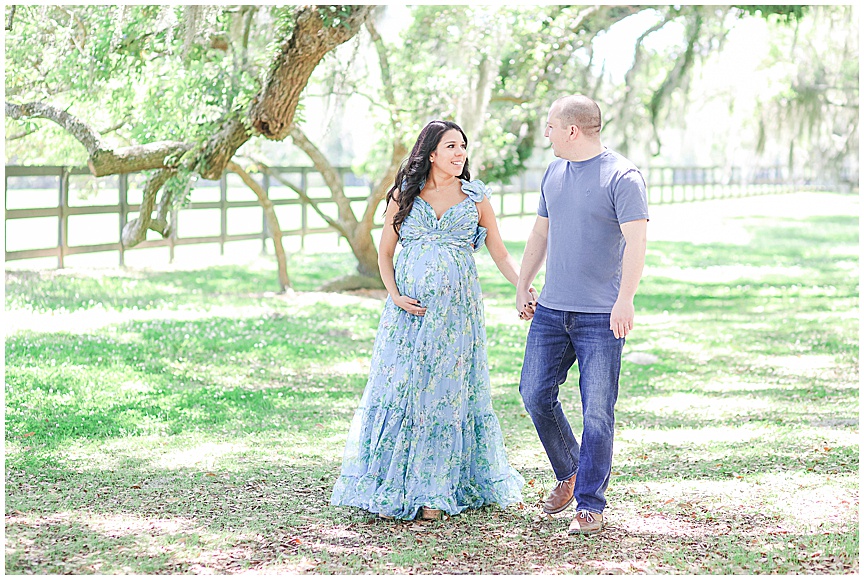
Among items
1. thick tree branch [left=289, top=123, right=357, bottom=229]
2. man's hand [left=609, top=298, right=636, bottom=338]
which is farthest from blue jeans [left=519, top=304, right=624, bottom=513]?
thick tree branch [left=289, top=123, right=357, bottom=229]

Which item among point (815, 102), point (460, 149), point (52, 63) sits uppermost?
point (815, 102)

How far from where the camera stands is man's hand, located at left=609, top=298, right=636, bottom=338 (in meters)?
3.81

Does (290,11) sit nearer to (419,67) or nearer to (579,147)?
Answer: (579,147)

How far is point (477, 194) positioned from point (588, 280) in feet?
2.19

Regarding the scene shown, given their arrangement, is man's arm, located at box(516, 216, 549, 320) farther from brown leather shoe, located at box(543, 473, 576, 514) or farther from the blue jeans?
brown leather shoe, located at box(543, 473, 576, 514)

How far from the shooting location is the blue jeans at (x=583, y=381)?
396 centimetres

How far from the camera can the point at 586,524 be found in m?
4.05

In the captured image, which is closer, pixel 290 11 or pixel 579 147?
pixel 579 147

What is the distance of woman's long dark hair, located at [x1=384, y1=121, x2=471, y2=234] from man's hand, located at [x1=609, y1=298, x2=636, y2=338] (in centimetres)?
97

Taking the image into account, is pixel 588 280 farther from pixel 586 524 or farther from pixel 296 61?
pixel 296 61

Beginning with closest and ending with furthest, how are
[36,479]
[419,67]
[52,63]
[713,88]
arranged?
[36,479] → [52,63] → [419,67] → [713,88]

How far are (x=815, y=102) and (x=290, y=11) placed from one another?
16.0 m

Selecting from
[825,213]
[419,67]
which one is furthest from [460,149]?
[825,213]

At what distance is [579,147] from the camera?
4.01 metres
